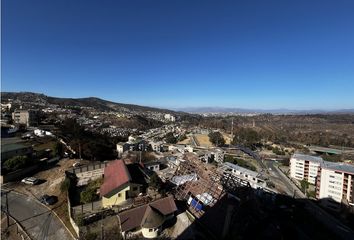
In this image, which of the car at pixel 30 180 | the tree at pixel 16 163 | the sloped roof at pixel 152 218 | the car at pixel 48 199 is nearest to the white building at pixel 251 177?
the sloped roof at pixel 152 218

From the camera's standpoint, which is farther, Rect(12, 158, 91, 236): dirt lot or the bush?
the bush

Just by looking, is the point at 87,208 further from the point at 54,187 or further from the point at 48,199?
the point at 54,187

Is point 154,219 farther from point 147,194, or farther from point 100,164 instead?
point 100,164

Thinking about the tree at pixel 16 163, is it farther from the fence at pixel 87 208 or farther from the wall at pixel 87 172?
the fence at pixel 87 208

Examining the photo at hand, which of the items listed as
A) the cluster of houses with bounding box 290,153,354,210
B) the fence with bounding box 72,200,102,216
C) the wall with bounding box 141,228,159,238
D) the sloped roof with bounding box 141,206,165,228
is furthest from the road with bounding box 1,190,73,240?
the cluster of houses with bounding box 290,153,354,210

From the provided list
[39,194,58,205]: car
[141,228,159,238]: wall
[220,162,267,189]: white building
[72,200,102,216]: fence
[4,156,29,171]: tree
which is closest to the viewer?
[141,228,159,238]: wall

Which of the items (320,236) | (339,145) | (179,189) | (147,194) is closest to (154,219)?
(147,194)

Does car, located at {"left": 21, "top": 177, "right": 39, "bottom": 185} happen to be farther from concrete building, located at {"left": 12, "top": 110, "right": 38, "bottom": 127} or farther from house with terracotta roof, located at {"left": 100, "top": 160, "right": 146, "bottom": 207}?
concrete building, located at {"left": 12, "top": 110, "right": 38, "bottom": 127}
